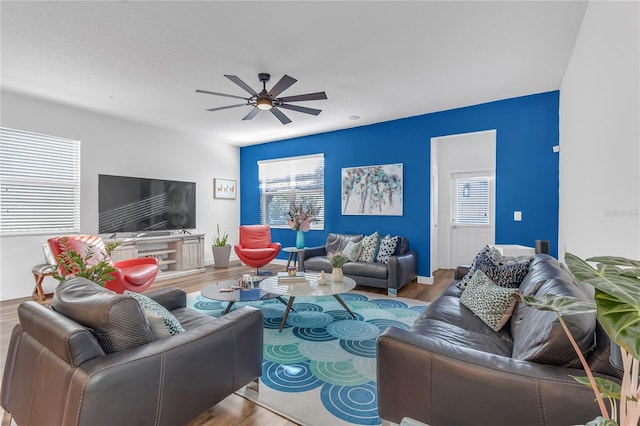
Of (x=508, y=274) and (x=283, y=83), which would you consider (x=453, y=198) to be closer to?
(x=508, y=274)

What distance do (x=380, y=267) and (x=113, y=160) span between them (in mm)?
4617

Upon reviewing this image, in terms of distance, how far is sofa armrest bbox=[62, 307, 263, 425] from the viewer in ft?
3.67

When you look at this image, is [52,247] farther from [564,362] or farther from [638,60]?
Answer: [638,60]

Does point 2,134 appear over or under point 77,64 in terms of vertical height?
under

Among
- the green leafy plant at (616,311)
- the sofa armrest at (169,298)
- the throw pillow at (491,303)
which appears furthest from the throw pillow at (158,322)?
the throw pillow at (491,303)

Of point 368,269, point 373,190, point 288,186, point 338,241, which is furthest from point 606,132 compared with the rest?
point 288,186

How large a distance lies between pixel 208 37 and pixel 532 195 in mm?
4276

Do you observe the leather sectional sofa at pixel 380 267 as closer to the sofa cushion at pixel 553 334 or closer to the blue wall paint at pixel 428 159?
the blue wall paint at pixel 428 159

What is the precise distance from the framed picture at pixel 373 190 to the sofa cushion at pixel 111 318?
4.31m

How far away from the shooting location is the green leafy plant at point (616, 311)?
0.59 m

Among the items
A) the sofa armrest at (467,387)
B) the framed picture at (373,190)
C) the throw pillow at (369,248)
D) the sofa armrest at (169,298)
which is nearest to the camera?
the sofa armrest at (467,387)

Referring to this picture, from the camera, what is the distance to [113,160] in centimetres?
499

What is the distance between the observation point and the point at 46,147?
4.34 metres

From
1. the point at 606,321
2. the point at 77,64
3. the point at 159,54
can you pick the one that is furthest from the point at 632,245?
the point at 77,64
